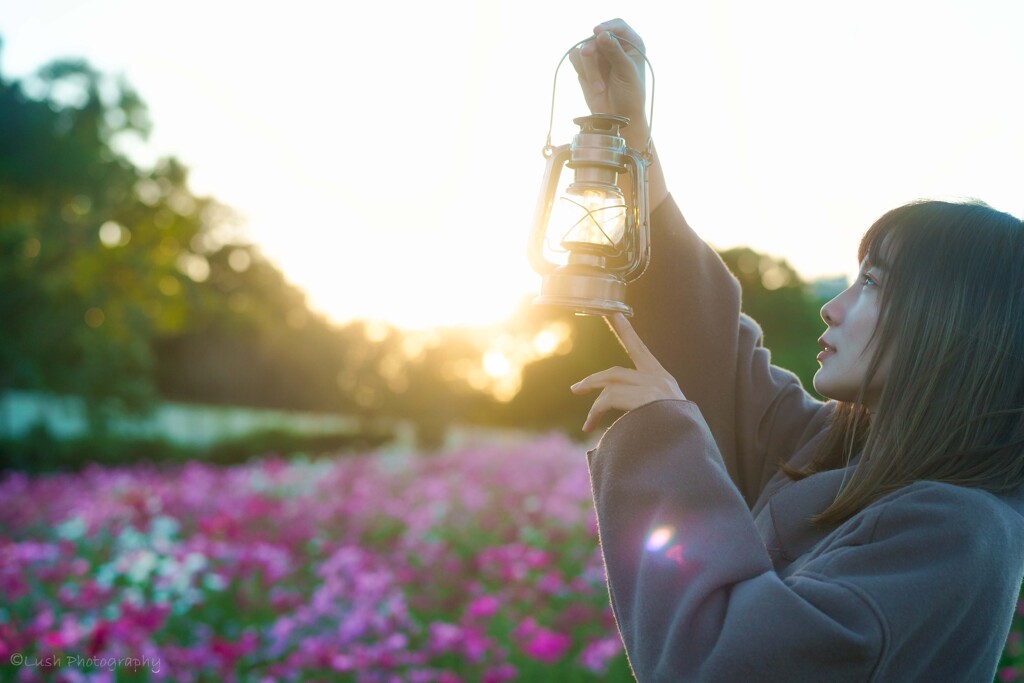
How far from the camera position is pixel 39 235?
9234 millimetres

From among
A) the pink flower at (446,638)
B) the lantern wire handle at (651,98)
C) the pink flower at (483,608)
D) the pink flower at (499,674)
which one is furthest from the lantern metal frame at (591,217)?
the pink flower at (483,608)

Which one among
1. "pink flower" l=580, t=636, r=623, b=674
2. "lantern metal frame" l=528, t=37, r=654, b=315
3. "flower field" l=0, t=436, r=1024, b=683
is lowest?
"flower field" l=0, t=436, r=1024, b=683

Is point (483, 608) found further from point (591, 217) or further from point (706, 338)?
point (591, 217)

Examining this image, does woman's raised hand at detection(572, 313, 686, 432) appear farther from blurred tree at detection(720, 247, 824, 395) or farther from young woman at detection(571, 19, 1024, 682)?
blurred tree at detection(720, 247, 824, 395)

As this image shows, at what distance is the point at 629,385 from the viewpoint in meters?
1.31

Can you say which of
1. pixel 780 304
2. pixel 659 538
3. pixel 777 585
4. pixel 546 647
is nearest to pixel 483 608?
pixel 546 647

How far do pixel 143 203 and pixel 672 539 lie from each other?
986 centimetres

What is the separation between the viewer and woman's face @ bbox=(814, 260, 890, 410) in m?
1.36

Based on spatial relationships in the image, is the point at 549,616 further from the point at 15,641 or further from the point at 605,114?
the point at 605,114

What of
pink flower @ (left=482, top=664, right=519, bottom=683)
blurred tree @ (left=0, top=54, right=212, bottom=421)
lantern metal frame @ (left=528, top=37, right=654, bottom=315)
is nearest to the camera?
lantern metal frame @ (left=528, top=37, right=654, bottom=315)

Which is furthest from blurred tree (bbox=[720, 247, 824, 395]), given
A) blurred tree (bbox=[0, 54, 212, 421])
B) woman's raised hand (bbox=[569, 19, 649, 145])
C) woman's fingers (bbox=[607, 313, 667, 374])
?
woman's fingers (bbox=[607, 313, 667, 374])

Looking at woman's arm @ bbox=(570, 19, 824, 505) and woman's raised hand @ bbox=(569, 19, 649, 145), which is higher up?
woman's raised hand @ bbox=(569, 19, 649, 145)

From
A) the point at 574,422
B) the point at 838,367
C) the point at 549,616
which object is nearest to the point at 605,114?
the point at 838,367

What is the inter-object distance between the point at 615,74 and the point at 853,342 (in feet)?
1.89
